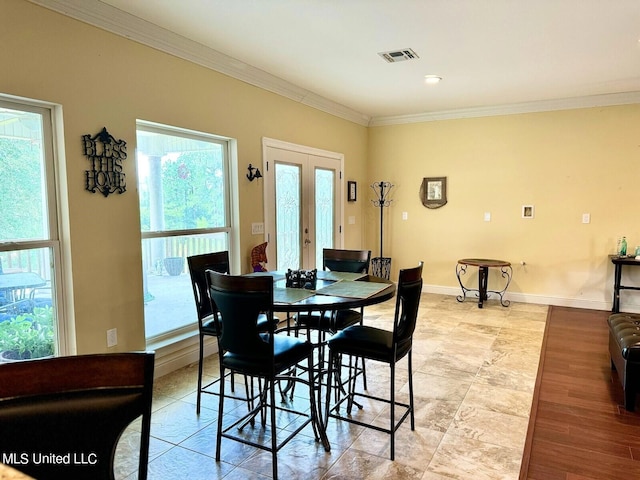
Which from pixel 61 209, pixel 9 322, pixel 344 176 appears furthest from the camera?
pixel 344 176

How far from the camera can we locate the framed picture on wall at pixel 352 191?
6.15 m

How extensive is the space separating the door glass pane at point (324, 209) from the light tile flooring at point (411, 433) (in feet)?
6.71

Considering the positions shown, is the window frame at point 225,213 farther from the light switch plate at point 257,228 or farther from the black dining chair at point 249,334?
the black dining chair at point 249,334

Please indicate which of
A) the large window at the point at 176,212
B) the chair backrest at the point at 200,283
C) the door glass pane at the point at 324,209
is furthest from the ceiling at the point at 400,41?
the chair backrest at the point at 200,283

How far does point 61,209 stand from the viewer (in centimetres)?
270

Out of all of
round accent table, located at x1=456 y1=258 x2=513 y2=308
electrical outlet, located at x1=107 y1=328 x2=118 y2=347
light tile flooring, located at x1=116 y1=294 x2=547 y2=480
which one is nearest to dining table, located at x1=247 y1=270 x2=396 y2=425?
light tile flooring, located at x1=116 y1=294 x2=547 y2=480

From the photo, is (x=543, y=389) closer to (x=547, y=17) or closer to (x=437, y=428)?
(x=437, y=428)

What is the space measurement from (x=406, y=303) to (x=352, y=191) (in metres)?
4.10

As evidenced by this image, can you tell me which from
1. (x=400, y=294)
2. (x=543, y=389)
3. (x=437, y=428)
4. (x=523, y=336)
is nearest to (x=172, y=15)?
(x=400, y=294)

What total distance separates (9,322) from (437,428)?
8.55ft

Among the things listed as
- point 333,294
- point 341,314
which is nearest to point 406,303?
point 333,294

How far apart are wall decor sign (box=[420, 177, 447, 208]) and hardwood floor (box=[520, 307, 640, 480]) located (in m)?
2.65

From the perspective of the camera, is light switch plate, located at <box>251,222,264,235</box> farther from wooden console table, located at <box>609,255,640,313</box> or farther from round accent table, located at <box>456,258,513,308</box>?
wooden console table, located at <box>609,255,640,313</box>

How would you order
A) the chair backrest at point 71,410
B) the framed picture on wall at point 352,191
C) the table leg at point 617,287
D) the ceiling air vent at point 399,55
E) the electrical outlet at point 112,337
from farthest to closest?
the framed picture on wall at point 352,191 → the table leg at point 617,287 → the ceiling air vent at point 399,55 → the electrical outlet at point 112,337 → the chair backrest at point 71,410
